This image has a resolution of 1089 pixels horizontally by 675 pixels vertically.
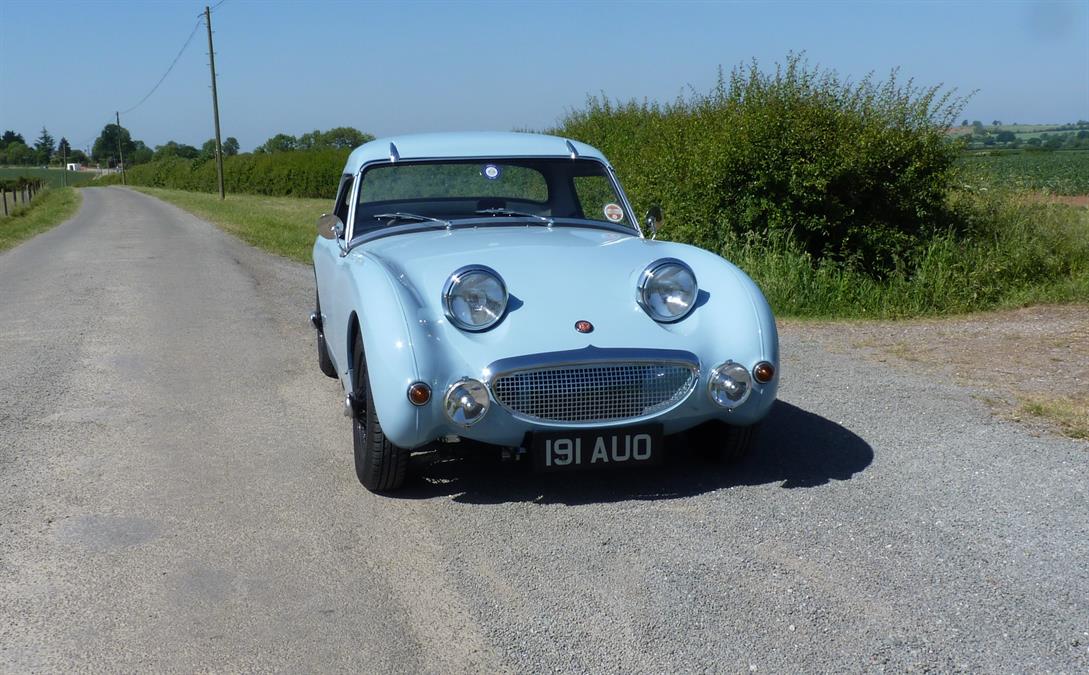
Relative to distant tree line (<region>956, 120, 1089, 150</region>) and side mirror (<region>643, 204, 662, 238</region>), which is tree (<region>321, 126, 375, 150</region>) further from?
side mirror (<region>643, 204, 662, 238</region>)

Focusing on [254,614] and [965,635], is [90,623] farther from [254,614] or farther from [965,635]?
[965,635]

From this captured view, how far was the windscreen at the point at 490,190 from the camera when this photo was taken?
5.60 metres

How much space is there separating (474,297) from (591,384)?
59cm

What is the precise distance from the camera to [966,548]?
366cm

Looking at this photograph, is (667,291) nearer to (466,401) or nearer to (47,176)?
(466,401)

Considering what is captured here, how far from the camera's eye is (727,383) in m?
4.16

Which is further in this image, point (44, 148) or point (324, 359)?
point (44, 148)

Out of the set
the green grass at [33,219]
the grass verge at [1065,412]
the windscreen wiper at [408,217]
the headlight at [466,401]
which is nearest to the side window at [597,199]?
the windscreen wiper at [408,217]

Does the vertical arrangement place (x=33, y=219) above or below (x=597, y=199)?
below

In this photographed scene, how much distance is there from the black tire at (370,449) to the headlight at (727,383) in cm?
130

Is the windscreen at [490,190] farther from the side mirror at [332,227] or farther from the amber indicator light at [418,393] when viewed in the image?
the amber indicator light at [418,393]

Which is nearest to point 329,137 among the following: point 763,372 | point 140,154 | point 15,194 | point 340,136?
point 340,136

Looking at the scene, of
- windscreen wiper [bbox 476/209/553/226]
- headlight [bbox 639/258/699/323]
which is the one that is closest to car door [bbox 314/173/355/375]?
windscreen wiper [bbox 476/209/553/226]

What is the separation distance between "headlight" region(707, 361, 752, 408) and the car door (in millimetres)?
1684
